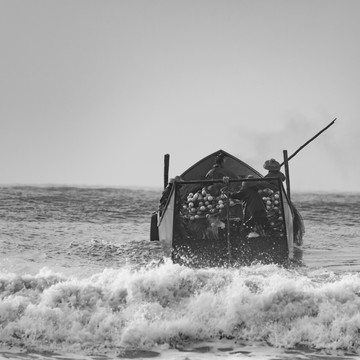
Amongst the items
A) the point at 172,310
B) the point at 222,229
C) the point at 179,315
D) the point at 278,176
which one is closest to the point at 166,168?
the point at 278,176

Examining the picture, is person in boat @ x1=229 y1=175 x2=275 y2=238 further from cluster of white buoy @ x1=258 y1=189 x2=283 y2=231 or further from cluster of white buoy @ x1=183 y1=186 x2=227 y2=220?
cluster of white buoy @ x1=183 y1=186 x2=227 y2=220

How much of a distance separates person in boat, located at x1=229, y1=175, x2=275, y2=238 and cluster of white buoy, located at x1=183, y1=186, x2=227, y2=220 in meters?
0.34

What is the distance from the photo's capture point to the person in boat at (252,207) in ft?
51.5

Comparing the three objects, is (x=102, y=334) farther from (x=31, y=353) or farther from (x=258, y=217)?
(x=258, y=217)

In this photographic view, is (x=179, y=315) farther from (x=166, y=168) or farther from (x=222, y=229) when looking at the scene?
(x=166, y=168)

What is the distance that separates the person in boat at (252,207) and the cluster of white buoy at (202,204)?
0.34 metres

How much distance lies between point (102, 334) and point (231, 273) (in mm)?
2881

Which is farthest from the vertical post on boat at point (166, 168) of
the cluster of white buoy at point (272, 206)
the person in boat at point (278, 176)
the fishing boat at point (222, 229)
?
the cluster of white buoy at point (272, 206)

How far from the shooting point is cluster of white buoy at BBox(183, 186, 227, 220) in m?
16.0

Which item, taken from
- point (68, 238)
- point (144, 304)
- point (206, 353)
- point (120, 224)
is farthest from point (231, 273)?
point (120, 224)

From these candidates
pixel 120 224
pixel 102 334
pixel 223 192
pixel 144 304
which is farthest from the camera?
pixel 120 224

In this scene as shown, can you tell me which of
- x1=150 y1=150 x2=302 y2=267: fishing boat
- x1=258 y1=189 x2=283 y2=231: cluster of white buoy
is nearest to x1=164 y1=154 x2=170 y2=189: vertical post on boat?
x1=150 y1=150 x2=302 y2=267: fishing boat

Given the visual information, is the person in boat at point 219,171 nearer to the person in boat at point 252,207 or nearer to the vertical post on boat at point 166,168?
the person in boat at point 252,207

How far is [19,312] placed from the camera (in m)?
11.5
